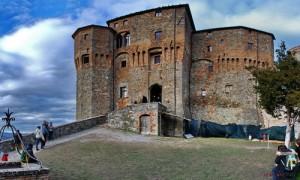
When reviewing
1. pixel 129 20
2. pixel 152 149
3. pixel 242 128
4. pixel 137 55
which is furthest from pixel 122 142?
pixel 129 20

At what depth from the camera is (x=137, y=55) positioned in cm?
4222

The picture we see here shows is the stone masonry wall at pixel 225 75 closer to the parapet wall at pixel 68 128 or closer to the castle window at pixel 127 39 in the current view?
the castle window at pixel 127 39

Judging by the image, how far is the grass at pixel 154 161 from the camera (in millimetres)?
15805

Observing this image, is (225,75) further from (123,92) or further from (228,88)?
(123,92)

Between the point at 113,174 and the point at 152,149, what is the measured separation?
23.4 feet

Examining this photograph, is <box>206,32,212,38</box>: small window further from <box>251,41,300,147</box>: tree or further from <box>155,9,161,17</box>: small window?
<box>251,41,300,147</box>: tree

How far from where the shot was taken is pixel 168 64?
4019cm

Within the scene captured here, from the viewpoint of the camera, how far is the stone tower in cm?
4256

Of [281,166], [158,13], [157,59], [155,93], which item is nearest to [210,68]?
[157,59]

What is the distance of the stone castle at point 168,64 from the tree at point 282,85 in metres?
14.8

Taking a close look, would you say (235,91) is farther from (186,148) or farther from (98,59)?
(186,148)

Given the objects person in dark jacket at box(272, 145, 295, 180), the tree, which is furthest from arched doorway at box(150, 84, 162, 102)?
person in dark jacket at box(272, 145, 295, 180)

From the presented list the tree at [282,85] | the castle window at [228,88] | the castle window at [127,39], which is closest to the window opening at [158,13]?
the castle window at [127,39]

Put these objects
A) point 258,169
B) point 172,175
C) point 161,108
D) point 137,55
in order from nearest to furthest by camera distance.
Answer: point 172,175 → point 258,169 → point 161,108 → point 137,55
